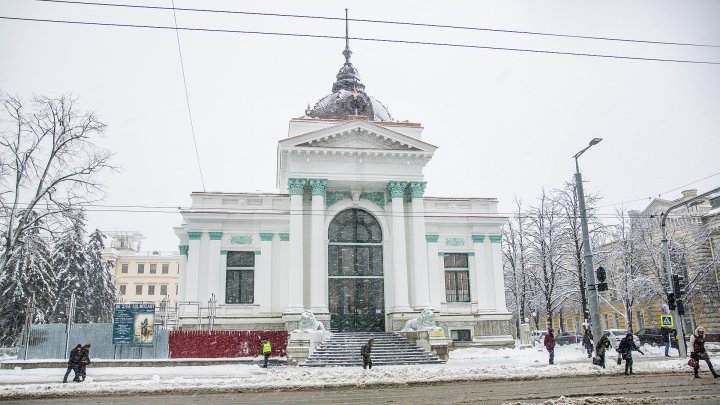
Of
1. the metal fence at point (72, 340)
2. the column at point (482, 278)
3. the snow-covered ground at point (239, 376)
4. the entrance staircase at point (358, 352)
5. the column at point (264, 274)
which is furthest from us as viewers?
the column at point (482, 278)

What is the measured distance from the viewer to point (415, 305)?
31.0 metres

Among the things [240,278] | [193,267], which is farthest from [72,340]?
[240,278]

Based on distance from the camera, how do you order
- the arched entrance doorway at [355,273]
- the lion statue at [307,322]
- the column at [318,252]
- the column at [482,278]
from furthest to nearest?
the column at [482,278], the arched entrance doorway at [355,273], the column at [318,252], the lion statue at [307,322]

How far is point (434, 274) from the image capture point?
33125 millimetres

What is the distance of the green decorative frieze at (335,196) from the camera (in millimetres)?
32812

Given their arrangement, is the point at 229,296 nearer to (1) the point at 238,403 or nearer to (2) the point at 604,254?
(1) the point at 238,403

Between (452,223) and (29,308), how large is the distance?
2687 centimetres

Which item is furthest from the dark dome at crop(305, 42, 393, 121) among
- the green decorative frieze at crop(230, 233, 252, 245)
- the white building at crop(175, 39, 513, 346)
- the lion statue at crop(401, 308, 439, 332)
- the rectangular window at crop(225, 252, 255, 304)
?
Result: the lion statue at crop(401, 308, 439, 332)

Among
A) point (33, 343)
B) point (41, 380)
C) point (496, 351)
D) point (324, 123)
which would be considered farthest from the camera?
point (324, 123)

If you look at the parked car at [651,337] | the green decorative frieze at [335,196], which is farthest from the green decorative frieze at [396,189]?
the parked car at [651,337]

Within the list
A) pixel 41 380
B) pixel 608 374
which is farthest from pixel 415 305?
pixel 41 380

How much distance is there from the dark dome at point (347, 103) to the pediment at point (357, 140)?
4.14 meters

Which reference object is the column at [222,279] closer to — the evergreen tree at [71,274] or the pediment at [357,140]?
the pediment at [357,140]

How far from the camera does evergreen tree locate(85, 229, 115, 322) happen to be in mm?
52312
